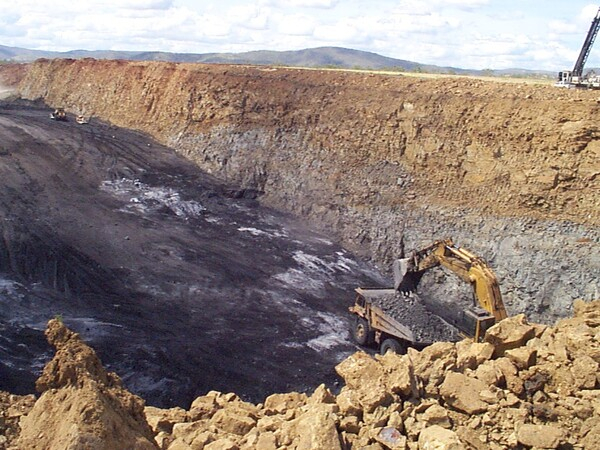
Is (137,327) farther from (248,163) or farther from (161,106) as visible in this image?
(161,106)

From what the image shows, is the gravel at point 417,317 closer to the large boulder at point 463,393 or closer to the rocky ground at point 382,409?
the rocky ground at point 382,409

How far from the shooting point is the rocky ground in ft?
16.5

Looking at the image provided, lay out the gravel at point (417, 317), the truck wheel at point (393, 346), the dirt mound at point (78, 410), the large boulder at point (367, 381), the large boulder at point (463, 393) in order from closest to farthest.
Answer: the dirt mound at point (78, 410) < the large boulder at point (463, 393) < the large boulder at point (367, 381) < the gravel at point (417, 317) < the truck wheel at point (393, 346)

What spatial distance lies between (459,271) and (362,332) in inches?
A: 131

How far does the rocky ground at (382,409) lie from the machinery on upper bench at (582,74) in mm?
16633

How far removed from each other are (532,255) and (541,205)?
1.86 meters

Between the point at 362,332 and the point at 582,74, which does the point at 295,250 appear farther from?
the point at 582,74

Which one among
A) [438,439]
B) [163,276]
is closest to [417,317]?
[438,439]

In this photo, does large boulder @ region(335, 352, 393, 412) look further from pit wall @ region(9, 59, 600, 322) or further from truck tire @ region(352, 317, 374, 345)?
pit wall @ region(9, 59, 600, 322)

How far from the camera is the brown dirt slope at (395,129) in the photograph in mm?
18125

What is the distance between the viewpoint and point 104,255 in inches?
736

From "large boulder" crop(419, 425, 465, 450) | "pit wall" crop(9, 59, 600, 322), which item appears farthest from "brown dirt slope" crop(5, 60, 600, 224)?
"large boulder" crop(419, 425, 465, 450)

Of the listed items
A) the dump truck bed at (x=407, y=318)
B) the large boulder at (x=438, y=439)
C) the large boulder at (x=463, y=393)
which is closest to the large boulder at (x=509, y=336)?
the large boulder at (x=463, y=393)

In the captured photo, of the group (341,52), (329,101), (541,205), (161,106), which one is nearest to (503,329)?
(541,205)
